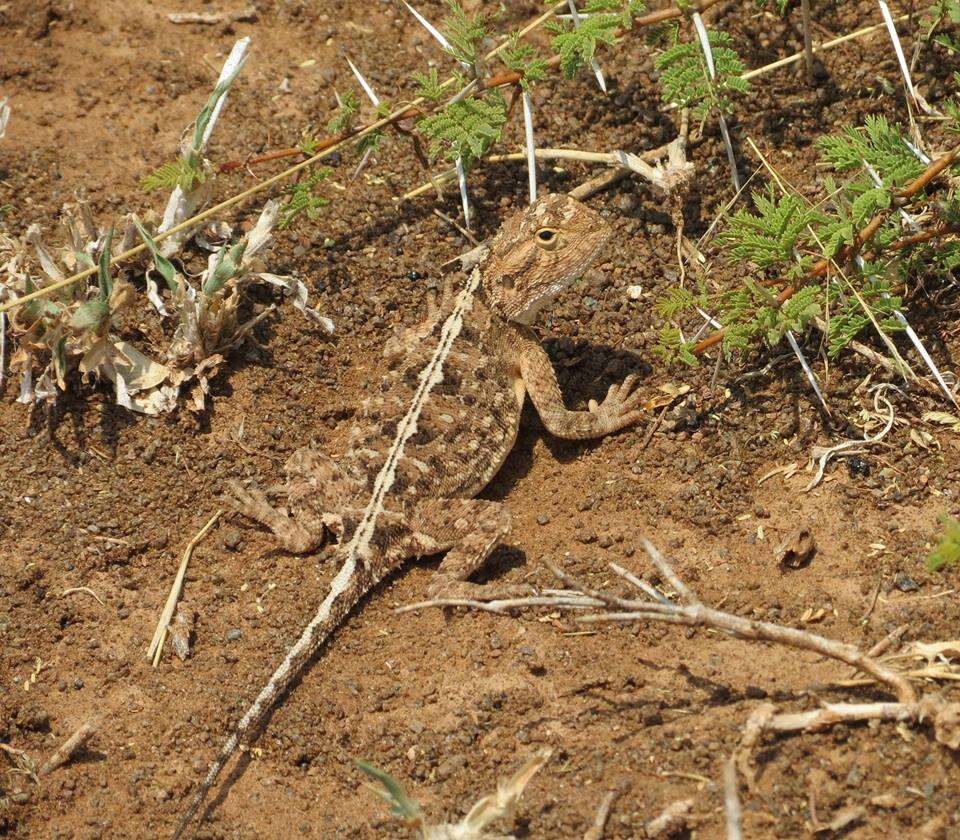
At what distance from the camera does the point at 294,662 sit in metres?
5.13

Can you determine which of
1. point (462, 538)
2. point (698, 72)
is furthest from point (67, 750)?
point (698, 72)

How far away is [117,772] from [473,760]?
1.62m

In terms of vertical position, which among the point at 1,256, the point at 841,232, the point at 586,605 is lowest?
the point at 586,605

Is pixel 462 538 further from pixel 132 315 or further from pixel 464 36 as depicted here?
pixel 464 36

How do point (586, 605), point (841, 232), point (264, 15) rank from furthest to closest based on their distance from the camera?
1. point (264, 15)
2. point (841, 232)
3. point (586, 605)

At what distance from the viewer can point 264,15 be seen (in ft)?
26.5

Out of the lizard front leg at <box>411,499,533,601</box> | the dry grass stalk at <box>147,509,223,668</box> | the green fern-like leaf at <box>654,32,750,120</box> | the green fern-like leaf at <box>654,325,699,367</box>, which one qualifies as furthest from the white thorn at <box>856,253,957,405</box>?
the dry grass stalk at <box>147,509,223,668</box>

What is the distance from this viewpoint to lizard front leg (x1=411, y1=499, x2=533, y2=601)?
17.7 ft

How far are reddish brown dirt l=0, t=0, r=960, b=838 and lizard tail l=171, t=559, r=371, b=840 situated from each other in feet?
0.36

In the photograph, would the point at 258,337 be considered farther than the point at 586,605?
Yes

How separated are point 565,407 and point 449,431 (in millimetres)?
763

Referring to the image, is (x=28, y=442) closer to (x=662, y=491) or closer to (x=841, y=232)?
(x=662, y=491)

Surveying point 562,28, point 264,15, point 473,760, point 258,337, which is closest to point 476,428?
point 258,337

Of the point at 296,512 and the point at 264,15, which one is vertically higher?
the point at 264,15
